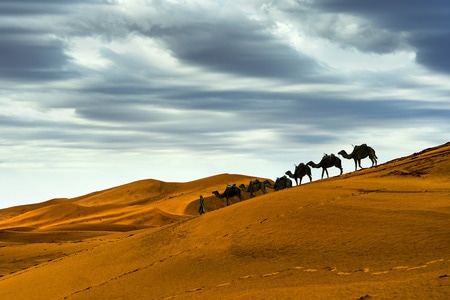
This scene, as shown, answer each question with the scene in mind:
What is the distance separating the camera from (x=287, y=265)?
543 inches

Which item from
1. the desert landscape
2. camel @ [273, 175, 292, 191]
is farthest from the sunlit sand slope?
the desert landscape

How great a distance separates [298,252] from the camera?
47.6 ft

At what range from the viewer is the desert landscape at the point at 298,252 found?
38.5 ft

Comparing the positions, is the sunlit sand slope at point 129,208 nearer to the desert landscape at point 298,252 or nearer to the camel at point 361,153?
the camel at point 361,153

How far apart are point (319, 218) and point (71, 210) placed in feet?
156

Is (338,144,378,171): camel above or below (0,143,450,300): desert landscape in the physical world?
above

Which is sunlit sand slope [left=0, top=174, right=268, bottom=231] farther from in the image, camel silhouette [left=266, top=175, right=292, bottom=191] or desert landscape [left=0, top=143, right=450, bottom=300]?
desert landscape [left=0, top=143, right=450, bottom=300]

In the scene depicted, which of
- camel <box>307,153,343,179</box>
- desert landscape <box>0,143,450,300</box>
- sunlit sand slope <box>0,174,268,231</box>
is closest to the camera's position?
desert landscape <box>0,143,450,300</box>

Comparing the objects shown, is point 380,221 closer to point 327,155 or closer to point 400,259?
point 400,259

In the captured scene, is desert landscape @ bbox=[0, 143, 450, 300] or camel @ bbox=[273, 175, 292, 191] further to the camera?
camel @ bbox=[273, 175, 292, 191]

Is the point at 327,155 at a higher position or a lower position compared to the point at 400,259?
higher

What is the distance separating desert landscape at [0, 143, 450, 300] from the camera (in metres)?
11.7

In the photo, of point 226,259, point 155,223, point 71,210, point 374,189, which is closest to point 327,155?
point 374,189

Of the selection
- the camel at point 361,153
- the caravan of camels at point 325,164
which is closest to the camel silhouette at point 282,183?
the caravan of camels at point 325,164
